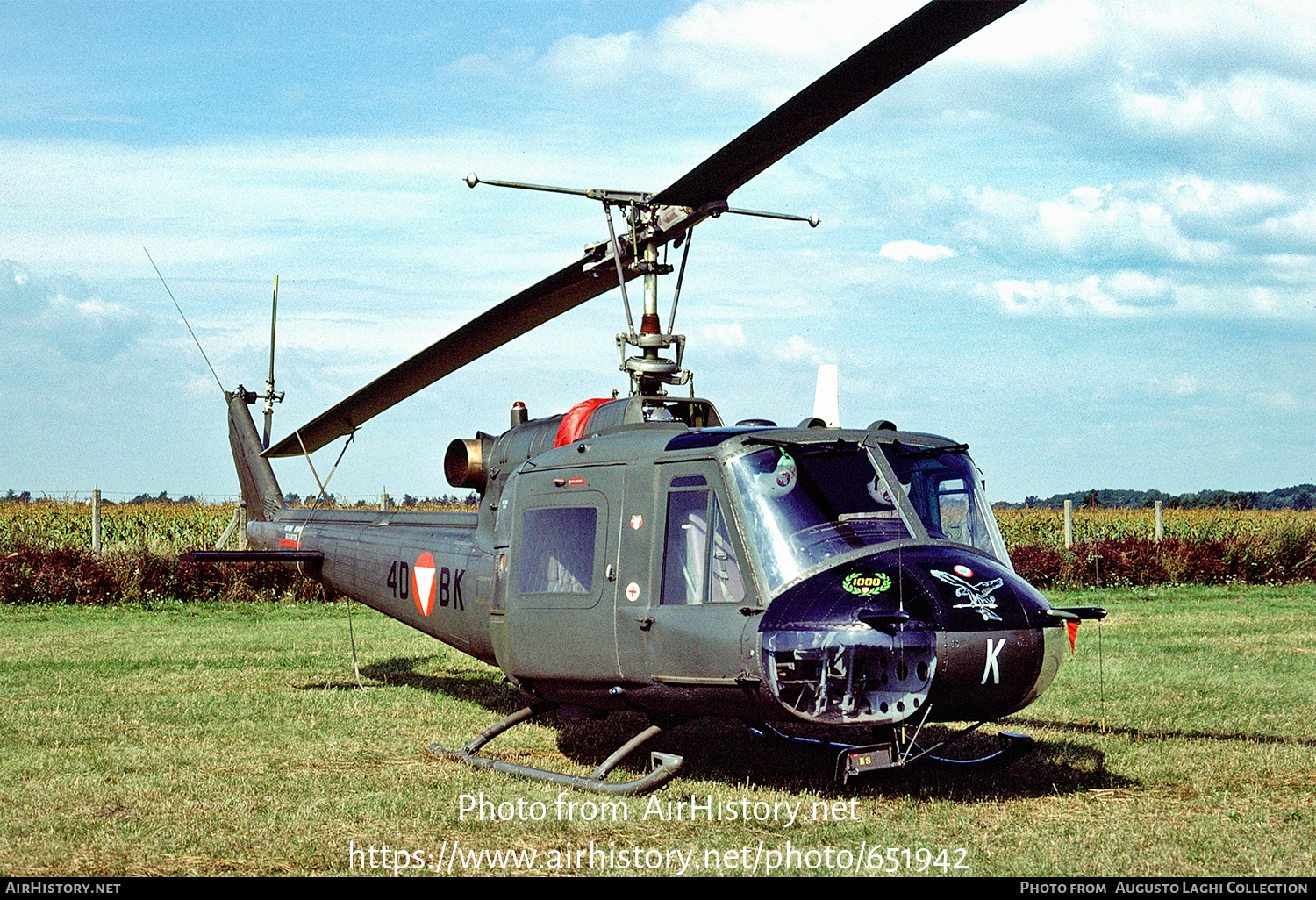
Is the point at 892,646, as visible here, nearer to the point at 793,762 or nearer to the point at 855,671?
the point at 855,671

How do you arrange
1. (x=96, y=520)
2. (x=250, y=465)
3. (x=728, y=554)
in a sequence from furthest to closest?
(x=96, y=520) < (x=250, y=465) < (x=728, y=554)

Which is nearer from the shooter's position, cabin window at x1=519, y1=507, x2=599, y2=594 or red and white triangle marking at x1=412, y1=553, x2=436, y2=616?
cabin window at x1=519, y1=507, x2=599, y2=594

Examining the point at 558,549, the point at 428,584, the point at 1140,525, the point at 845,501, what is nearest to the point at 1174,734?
the point at 845,501

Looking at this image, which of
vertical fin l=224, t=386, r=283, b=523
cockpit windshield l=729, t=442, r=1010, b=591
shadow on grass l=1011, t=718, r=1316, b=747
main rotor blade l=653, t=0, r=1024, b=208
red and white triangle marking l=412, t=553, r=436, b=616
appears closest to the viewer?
main rotor blade l=653, t=0, r=1024, b=208

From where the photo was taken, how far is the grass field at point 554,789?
624 centimetres

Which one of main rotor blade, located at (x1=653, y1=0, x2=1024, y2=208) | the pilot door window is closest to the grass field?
the pilot door window

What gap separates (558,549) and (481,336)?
6.34 ft

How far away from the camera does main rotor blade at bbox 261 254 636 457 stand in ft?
28.4

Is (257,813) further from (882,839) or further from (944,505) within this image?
(944,505)

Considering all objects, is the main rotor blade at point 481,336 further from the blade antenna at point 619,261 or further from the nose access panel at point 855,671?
the nose access panel at point 855,671

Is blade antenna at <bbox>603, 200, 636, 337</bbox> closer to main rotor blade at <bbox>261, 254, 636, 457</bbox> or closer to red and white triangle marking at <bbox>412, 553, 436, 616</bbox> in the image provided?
main rotor blade at <bbox>261, 254, 636, 457</bbox>

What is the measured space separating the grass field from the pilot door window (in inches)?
51.0

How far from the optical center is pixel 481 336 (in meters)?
9.18
